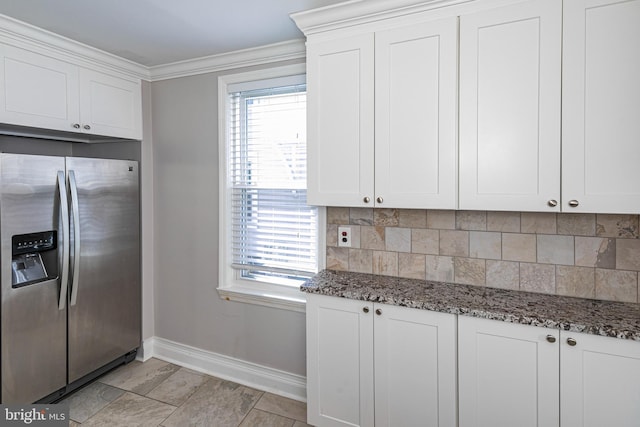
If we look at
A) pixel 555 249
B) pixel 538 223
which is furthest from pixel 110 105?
pixel 555 249

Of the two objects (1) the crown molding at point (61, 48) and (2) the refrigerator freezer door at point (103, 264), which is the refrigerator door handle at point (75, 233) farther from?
(1) the crown molding at point (61, 48)

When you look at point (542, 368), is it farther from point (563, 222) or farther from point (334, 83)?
point (334, 83)

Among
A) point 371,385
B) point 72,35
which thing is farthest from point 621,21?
point 72,35

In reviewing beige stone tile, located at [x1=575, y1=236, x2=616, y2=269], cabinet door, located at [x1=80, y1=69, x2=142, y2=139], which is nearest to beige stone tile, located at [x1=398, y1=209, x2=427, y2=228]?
beige stone tile, located at [x1=575, y1=236, x2=616, y2=269]

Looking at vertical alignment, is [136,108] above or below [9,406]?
above

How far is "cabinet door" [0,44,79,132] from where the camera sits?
2037 mm

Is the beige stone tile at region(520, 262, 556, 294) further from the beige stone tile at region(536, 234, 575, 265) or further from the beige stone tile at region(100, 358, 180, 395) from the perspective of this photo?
the beige stone tile at region(100, 358, 180, 395)

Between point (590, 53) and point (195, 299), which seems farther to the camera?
point (195, 299)

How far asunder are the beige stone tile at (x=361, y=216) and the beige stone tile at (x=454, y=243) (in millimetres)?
434

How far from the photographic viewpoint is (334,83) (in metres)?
1.96

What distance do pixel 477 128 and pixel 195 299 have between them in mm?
2306

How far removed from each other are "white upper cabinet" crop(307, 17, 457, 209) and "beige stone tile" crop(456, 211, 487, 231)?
305mm

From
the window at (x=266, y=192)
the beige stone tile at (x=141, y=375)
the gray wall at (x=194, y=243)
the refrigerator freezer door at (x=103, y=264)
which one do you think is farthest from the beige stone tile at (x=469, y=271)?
the refrigerator freezer door at (x=103, y=264)

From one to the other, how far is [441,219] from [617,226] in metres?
0.81
